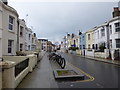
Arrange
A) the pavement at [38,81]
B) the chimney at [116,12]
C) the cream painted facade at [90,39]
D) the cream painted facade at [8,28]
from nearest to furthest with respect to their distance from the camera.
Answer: the pavement at [38,81] < the cream painted facade at [8,28] < the chimney at [116,12] < the cream painted facade at [90,39]

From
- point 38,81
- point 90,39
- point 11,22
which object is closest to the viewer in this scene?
point 38,81

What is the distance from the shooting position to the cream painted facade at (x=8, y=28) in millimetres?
12445

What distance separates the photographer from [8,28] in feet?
43.5

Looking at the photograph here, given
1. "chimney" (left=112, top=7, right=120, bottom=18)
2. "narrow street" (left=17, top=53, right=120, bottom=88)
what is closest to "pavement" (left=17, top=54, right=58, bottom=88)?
"narrow street" (left=17, top=53, right=120, bottom=88)

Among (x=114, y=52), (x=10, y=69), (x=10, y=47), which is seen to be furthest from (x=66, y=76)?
(x=114, y=52)

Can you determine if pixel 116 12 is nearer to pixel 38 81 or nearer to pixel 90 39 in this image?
pixel 90 39

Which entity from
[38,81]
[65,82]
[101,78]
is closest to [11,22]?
[38,81]

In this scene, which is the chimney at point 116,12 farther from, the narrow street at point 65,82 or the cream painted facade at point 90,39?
the narrow street at point 65,82

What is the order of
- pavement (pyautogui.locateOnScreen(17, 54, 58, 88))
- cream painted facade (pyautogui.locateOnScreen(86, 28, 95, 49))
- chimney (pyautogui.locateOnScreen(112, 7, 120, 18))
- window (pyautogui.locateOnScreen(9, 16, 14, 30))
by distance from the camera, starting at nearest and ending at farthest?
pavement (pyautogui.locateOnScreen(17, 54, 58, 88)) → window (pyautogui.locateOnScreen(9, 16, 14, 30)) → chimney (pyautogui.locateOnScreen(112, 7, 120, 18)) → cream painted facade (pyautogui.locateOnScreen(86, 28, 95, 49))

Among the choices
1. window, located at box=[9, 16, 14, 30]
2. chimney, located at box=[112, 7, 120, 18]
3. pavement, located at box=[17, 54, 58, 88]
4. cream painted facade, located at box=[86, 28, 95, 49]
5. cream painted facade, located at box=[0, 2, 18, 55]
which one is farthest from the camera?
cream painted facade, located at box=[86, 28, 95, 49]

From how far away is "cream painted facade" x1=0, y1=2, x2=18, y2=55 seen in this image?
1245 centimetres

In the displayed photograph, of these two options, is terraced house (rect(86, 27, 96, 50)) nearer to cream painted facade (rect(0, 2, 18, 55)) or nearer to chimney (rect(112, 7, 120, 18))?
chimney (rect(112, 7, 120, 18))

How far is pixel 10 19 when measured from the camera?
1402 cm

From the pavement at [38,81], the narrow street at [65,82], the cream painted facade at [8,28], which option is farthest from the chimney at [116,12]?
the pavement at [38,81]
